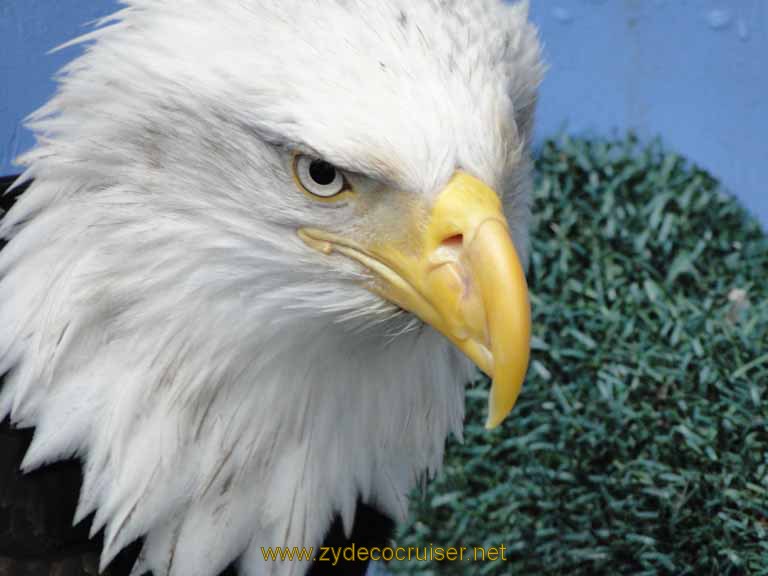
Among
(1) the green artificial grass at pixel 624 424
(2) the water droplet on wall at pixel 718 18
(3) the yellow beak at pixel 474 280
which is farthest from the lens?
(2) the water droplet on wall at pixel 718 18

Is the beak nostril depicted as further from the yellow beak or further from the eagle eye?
the eagle eye

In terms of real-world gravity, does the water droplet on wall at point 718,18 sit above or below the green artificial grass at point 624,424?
above

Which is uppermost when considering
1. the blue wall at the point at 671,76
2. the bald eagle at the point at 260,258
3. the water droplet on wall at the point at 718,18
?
the water droplet on wall at the point at 718,18

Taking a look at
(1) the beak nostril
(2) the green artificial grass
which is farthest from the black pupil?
(2) the green artificial grass

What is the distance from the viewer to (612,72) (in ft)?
9.66

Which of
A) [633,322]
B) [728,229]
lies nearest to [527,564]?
[633,322]

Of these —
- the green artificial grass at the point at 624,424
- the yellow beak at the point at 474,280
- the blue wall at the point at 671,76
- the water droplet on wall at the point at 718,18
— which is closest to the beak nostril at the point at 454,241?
the yellow beak at the point at 474,280

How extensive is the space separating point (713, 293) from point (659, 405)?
1.29 feet

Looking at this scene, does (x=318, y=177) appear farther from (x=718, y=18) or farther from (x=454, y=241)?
(x=718, y=18)

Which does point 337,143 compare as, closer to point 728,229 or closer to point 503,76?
point 503,76

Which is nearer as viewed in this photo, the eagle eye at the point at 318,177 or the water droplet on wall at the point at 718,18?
the eagle eye at the point at 318,177

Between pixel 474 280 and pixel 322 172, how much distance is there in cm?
21

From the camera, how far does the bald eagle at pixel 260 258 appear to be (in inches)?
43.6

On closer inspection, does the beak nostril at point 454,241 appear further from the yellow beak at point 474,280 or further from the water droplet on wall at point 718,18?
the water droplet on wall at point 718,18
